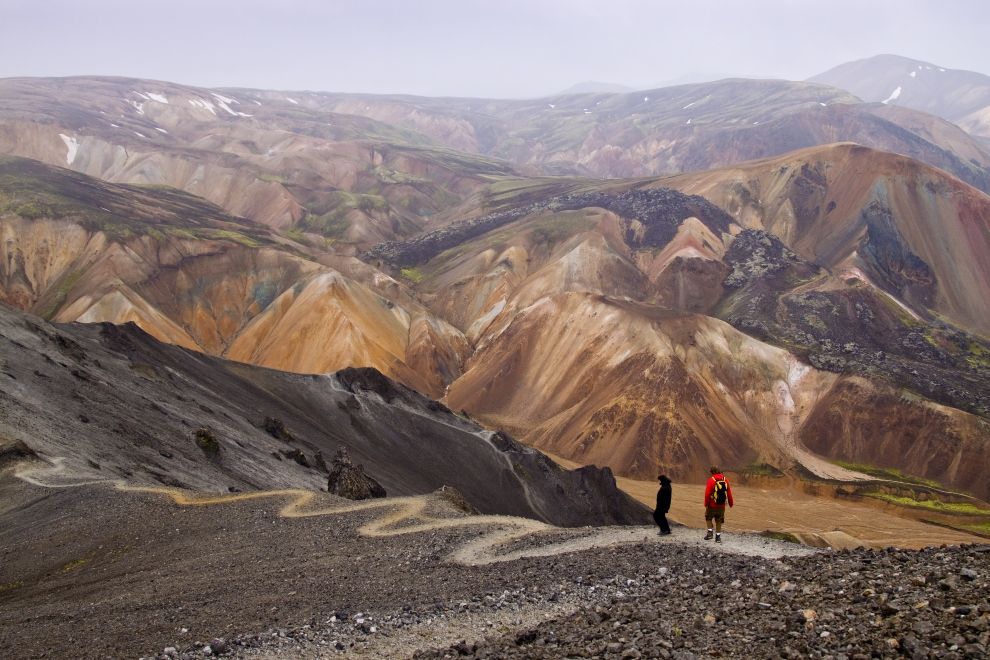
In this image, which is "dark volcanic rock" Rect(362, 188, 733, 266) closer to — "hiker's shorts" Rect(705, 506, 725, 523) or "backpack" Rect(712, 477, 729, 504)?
"backpack" Rect(712, 477, 729, 504)

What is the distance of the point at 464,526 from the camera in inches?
838

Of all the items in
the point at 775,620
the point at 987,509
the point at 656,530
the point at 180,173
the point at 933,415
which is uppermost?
the point at 180,173

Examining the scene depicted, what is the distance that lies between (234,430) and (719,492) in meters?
34.3

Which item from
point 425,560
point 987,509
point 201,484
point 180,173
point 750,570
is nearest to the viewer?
point 750,570

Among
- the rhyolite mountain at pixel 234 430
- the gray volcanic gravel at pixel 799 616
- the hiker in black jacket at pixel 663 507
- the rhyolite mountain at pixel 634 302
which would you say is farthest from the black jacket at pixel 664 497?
the rhyolite mountain at pixel 634 302

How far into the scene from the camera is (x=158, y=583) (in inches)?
742

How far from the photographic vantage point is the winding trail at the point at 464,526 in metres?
17.7

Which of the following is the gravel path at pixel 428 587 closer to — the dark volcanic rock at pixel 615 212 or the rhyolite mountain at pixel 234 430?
the rhyolite mountain at pixel 234 430

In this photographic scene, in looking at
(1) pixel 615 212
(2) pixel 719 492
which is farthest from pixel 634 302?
(2) pixel 719 492

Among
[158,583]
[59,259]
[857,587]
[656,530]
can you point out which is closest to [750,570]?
[857,587]

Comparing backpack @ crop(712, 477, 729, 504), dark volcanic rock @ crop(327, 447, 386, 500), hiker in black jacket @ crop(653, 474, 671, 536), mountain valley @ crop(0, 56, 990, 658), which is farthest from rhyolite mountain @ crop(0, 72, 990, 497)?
backpack @ crop(712, 477, 729, 504)

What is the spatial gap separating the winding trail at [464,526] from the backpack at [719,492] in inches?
37.0

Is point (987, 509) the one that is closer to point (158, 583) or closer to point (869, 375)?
point (869, 375)

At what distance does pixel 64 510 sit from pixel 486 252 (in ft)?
335
